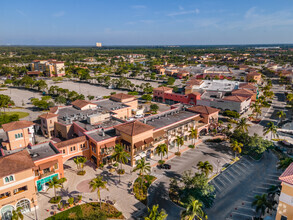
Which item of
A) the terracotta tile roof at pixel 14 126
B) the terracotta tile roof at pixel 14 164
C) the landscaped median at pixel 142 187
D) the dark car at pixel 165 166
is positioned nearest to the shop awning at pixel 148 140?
the dark car at pixel 165 166

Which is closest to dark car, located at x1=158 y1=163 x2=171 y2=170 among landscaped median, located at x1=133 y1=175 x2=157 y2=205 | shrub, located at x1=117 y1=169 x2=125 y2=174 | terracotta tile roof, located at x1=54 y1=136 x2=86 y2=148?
landscaped median, located at x1=133 y1=175 x2=157 y2=205

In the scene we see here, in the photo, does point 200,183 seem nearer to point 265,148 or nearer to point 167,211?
point 167,211

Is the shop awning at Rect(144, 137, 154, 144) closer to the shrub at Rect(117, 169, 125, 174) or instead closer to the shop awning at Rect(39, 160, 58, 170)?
the shrub at Rect(117, 169, 125, 174)

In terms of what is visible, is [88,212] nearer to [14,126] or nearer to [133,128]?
A: [133,128]

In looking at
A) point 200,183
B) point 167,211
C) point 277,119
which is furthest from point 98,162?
point 277,119

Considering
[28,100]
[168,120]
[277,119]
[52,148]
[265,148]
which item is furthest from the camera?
[28,100]

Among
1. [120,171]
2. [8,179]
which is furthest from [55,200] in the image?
[120,171]
